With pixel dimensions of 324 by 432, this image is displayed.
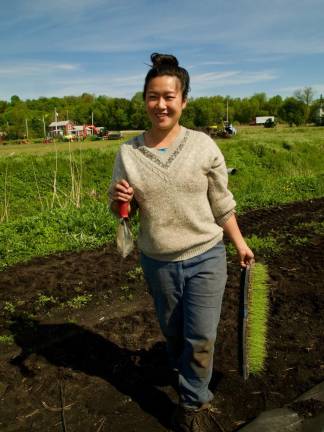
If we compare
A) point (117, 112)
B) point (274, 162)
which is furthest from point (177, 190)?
point (117, 112)

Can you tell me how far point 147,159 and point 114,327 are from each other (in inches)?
70.0

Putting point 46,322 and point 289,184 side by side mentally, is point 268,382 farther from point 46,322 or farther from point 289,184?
point 289,184

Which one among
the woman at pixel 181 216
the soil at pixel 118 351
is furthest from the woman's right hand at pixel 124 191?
the soil at pixel 118 351

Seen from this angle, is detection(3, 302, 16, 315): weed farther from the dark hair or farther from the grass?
the dark hair

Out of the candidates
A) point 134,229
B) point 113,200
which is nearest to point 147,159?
point 113,200

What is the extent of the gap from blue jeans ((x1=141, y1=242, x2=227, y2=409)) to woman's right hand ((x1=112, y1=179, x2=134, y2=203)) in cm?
35

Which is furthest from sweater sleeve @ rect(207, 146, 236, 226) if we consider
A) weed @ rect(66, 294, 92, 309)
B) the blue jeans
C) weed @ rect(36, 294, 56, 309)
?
weed @ rect(36, 294, 56, 309)

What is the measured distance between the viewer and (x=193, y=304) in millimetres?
2158

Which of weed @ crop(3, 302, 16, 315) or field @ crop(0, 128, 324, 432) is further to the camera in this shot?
weed @ crop(3, 302, 16, 315)

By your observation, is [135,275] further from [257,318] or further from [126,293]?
[257,318]

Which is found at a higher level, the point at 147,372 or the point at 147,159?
the point at 147,159

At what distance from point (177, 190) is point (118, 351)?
1.53 metres

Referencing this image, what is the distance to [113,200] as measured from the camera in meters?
2.16

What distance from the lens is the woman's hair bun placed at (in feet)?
6.79
